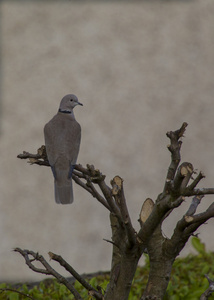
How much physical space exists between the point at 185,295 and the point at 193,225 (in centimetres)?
139

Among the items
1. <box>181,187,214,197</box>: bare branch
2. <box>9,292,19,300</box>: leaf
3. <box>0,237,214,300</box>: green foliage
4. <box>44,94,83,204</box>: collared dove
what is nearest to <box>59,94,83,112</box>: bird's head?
<box>44,94,83,204</box>: collared dove

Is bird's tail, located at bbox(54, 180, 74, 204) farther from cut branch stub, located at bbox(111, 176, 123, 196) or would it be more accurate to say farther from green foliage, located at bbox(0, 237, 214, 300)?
cut branch stub, located at bbox(111, 176, 123, 196)

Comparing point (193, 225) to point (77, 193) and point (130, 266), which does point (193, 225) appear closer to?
point (130, 266)

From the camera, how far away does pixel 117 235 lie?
3502mm

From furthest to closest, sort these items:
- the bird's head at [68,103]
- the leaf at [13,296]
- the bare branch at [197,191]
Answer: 1. the bird's head at [68,103]
2. the leaf at [13,296]
3. the bare branch at [197,191]

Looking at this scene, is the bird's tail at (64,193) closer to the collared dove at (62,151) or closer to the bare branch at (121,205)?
the collared dove at (62,151)

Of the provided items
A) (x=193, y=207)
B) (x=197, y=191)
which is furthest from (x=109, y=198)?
(x=193, y=207)

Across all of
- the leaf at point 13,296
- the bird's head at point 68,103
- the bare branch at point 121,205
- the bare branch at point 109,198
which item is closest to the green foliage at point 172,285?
the leaf at point 13,296

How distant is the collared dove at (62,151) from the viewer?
12.6 feet

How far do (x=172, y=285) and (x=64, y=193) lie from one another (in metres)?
1.44

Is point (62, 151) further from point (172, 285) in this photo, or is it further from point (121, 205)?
point (172, 285)

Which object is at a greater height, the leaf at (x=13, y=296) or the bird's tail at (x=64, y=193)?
the bird's tail at (x=64, y=193)

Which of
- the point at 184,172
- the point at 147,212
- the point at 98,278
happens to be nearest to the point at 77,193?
the point at 98,278

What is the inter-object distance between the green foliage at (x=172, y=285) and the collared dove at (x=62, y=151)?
690mm
